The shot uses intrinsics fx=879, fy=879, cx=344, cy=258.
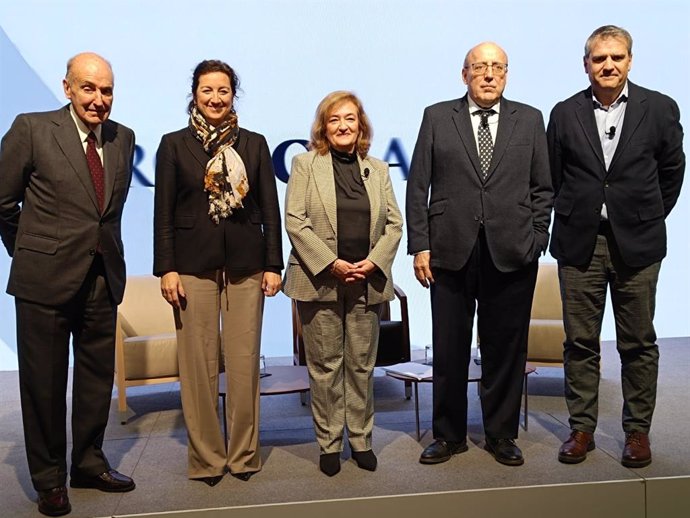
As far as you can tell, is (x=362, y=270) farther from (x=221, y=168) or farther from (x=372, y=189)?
(x=221, y=168)

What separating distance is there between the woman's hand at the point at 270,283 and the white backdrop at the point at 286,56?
2.98 m

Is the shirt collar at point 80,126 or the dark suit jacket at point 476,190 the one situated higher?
the shirt collar at point 80,126

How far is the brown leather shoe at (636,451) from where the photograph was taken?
3.53 metres

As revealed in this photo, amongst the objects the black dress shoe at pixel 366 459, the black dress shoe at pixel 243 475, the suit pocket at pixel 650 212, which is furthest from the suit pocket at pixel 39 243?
the suit pocket at pixel 650 212

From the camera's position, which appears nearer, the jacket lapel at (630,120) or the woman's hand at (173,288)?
Result: the woman's hand at (173,288)

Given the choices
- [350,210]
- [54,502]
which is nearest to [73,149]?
[350,210]

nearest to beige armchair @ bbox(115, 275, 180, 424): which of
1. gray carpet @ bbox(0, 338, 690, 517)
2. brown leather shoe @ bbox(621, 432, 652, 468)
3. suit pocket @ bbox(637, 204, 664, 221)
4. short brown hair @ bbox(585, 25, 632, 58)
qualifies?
gray carpet @ bbox(0, 338, 690, 517)

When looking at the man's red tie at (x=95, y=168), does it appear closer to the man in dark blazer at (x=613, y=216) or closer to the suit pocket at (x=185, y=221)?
the suit pocket at (x=185, y=221)

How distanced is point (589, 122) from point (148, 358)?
2714 millimetres

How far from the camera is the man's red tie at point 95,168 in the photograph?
10.5 feet

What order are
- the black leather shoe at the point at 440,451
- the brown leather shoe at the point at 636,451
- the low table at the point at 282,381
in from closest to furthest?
the brown leather shoe at the point at 636,451
the black leather shoe at the point at 440,451
the low table at the point at 282,381

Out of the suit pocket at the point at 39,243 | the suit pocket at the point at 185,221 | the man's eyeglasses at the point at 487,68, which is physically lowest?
the suit pocket at the point at 39,243

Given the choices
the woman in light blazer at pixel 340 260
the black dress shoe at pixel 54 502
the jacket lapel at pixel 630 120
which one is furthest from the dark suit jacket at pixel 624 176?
the black dress shoe at pixel 54 502

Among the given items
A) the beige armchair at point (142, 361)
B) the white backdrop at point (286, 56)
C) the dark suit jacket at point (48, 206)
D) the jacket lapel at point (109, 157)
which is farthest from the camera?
the white backdrop at point (286, 56)
